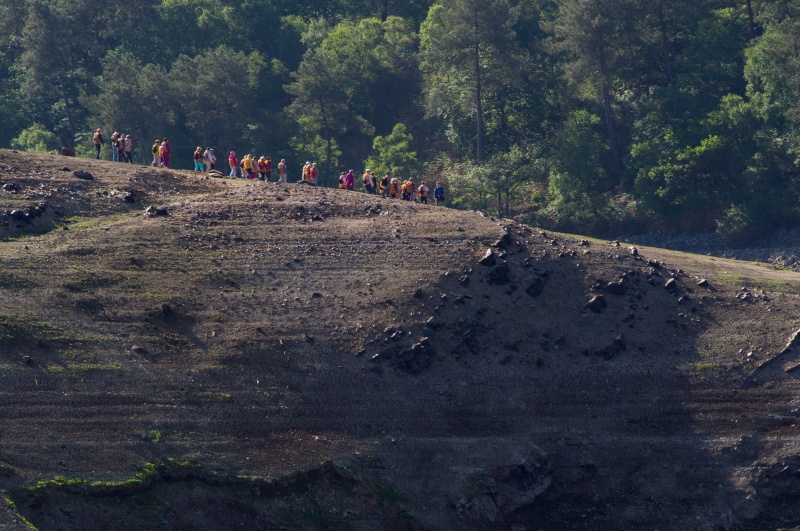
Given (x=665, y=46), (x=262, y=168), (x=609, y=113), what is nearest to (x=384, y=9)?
(x=609, y=113)

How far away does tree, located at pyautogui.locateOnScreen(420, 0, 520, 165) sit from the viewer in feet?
248

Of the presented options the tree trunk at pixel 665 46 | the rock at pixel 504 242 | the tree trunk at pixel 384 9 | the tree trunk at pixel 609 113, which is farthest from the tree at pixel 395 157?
the rock at pixel 504 242

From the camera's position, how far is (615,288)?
147ft

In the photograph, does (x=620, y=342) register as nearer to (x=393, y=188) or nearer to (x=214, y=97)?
(x=393, y=188)

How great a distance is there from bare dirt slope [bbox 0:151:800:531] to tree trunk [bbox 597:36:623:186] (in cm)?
2855

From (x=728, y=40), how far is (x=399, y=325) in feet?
142

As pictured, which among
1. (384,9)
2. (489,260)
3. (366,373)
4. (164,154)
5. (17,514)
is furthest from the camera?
(384,9)

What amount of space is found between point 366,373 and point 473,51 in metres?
41.5

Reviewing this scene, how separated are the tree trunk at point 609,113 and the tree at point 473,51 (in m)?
5.77

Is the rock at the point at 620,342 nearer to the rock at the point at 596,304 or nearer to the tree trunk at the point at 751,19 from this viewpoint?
the rock at the point at 596,304

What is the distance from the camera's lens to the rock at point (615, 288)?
44.8 metres

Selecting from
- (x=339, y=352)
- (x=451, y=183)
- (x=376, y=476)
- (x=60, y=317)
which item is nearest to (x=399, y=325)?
(x=339, y=352)

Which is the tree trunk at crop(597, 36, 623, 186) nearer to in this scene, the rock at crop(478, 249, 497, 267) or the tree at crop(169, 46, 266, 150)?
the tree at crop(169, 46, 266, 150)

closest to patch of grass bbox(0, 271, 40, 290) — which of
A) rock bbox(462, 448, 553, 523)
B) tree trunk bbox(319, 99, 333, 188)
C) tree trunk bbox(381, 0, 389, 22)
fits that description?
rock bbox(462, 448, 553, 523)
